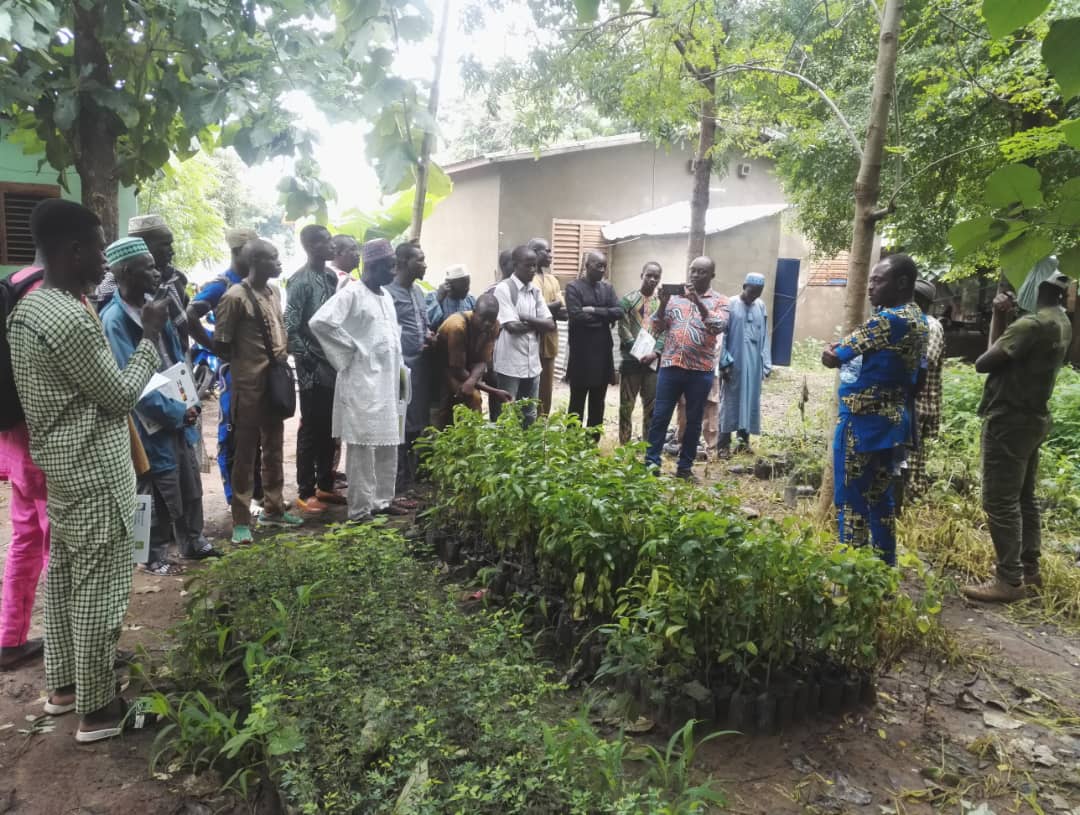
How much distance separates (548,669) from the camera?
2.87 metres

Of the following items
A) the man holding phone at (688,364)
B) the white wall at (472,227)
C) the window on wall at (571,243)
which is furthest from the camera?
the window on wall at (571,243)

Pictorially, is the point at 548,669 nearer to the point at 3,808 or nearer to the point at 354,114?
the point at 3,808

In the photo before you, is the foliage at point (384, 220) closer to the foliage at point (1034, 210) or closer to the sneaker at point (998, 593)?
the sneaker at point (998, 593)

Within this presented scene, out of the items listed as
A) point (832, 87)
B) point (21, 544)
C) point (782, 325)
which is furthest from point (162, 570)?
point (782, 325)

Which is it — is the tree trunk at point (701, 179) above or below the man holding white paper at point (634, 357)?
above

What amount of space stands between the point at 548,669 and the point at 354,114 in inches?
84.5

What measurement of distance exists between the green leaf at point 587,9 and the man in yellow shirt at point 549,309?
5225 mm

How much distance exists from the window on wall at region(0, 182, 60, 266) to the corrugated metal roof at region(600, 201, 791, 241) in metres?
9.55

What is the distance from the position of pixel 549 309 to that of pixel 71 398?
4.94 meters

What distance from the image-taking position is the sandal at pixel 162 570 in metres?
4.56

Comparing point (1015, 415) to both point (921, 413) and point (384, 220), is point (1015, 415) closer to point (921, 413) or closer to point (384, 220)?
point (921, 413)

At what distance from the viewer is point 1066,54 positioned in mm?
1146

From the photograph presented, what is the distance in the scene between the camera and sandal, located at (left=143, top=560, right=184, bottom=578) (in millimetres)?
4559

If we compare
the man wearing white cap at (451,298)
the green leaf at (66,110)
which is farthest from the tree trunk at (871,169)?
the green leaf at (66,110)
